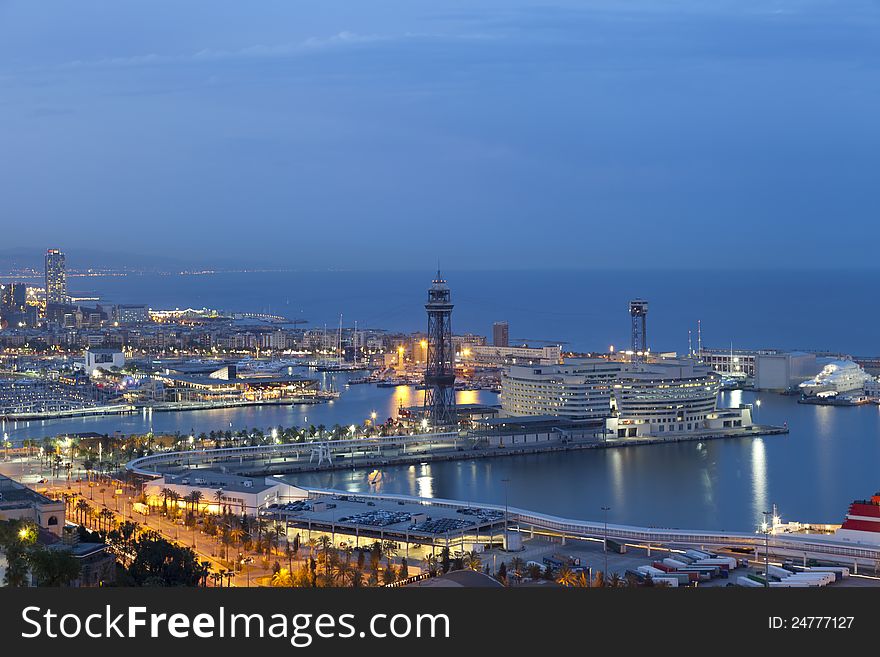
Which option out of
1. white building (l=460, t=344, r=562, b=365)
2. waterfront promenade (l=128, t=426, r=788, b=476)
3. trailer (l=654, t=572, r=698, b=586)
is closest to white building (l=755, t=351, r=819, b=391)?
white building (l=460, t=344, r=562, b=365)

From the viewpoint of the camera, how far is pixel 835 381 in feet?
59.2

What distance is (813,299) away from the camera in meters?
44.1

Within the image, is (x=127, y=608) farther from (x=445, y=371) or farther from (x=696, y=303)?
(x=696, y=303)

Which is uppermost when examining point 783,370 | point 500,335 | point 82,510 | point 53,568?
point 500,335

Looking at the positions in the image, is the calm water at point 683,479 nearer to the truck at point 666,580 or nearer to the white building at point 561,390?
the white building at point 561,390

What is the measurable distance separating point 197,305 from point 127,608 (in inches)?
1951

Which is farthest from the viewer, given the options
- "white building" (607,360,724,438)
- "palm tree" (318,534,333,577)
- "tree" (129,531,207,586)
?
"white building" (607,360,724,438)

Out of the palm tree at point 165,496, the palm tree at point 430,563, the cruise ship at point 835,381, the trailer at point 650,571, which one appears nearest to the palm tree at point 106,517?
the palm tree at point 165,496

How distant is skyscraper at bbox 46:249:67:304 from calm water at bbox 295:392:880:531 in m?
37.0

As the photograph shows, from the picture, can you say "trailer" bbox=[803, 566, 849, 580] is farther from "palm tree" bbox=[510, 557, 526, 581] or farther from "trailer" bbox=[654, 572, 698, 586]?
"palm tree" bbox=[510, 557, 526, 581]

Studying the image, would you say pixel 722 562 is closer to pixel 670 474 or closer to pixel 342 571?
pixel 342 571

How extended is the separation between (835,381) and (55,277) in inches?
1380

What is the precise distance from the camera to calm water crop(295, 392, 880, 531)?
9.34m

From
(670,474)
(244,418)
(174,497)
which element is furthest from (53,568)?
(244,418)
